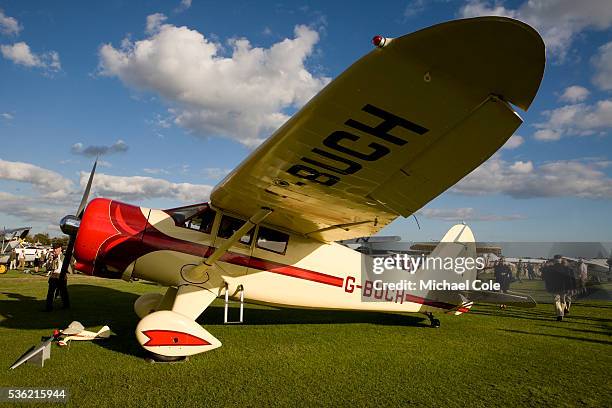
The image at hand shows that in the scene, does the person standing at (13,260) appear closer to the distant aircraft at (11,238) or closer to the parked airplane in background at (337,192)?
the distant aircraft at (11,238)

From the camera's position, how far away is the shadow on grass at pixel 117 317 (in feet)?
19.0

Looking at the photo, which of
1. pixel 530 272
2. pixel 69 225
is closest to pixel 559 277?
pixel 530 272

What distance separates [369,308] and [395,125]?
4888 millimetres

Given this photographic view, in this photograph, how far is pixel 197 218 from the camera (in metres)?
5.66

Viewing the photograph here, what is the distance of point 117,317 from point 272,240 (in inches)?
143

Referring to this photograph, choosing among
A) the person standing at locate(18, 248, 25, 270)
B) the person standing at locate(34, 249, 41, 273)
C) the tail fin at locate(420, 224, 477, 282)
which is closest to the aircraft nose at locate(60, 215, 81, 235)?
the tail fin at locate(420, 224, 477, 282)

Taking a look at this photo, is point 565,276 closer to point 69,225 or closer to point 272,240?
point 272,240

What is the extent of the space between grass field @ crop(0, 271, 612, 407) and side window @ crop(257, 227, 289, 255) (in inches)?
57.5

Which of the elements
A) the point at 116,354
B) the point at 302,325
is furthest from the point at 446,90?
the point at 302,325

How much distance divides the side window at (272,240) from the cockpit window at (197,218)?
0.84 metres

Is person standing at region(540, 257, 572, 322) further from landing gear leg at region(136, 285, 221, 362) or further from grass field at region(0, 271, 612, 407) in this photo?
landing gear leg at region(136, 285, 221, 362)

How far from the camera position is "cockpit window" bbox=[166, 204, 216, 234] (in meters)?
5.61

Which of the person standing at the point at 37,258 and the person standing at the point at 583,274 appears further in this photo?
the person standing at the point at 37,258

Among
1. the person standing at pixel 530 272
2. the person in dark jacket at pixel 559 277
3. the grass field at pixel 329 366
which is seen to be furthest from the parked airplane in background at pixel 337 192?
the person standing at pixel 530 272
